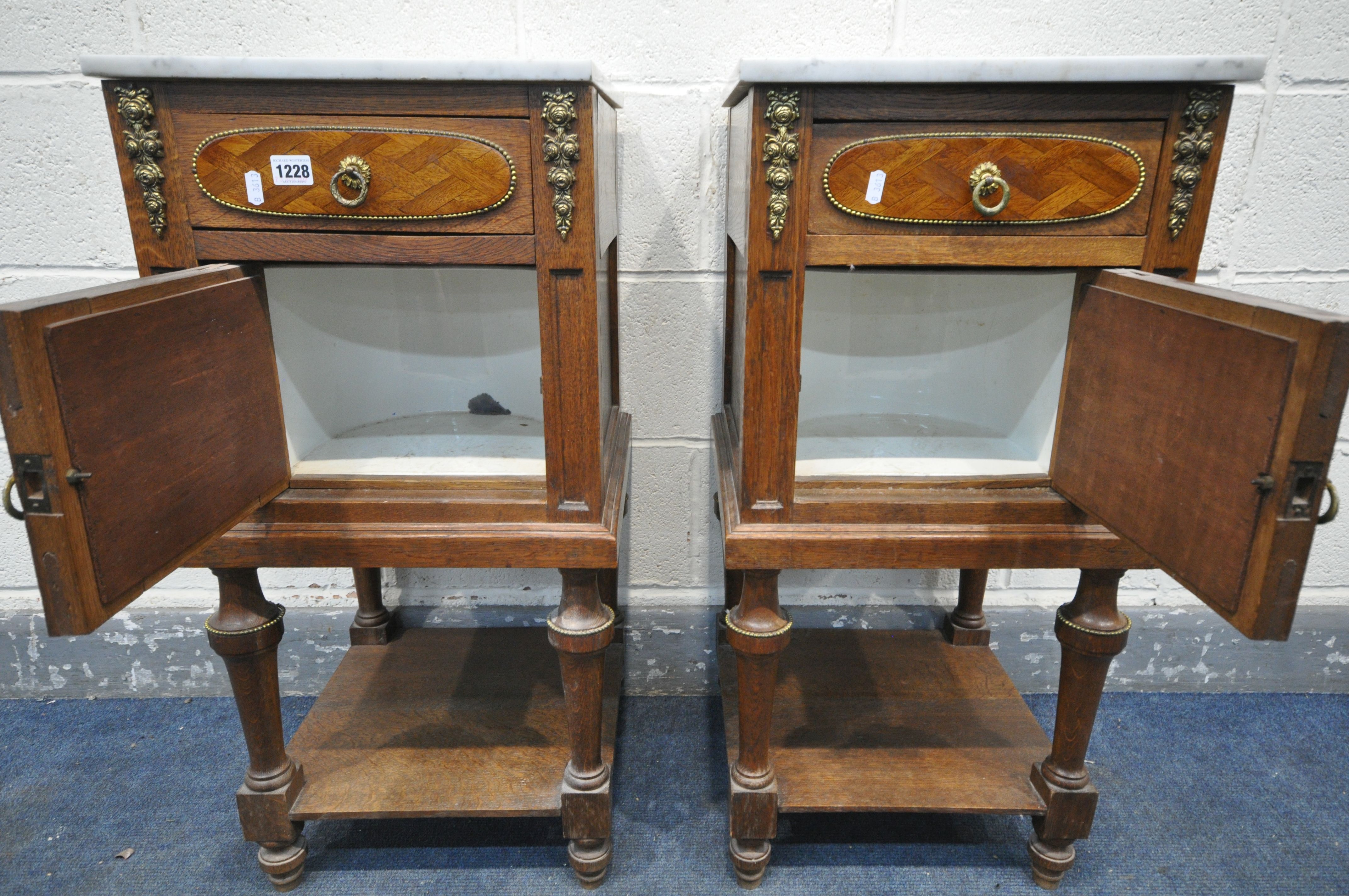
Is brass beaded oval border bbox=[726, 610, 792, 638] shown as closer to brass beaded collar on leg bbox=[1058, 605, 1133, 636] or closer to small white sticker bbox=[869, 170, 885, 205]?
brass beaded collar on leg bbox=[1058, 605, 1133, 636]

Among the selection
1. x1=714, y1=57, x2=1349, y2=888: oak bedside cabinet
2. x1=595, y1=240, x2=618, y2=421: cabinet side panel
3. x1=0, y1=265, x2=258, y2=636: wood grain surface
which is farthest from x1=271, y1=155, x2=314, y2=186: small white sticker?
x1=714, y1=57, x2=1349, y2=888: oak bedside cabinet

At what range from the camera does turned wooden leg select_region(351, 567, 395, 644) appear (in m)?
1.65

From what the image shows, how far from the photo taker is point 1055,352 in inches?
44.2

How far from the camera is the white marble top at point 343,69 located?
89 centimetres

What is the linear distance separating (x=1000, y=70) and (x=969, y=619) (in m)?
1.10

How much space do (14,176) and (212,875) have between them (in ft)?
3.99

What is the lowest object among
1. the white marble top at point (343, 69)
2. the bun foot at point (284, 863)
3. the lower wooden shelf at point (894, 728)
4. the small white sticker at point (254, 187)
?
the bun foot at point (284, 863)

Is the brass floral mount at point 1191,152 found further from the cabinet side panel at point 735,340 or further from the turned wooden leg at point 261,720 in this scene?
the turned wooden leg at point 261,720

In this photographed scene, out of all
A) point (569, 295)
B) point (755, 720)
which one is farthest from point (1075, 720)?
point (569, 295)

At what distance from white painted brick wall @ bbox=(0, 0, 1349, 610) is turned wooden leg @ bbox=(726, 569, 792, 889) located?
1.78 ft

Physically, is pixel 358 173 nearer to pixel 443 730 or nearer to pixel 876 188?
pixel 876 188

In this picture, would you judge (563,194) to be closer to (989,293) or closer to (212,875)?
(989,293)

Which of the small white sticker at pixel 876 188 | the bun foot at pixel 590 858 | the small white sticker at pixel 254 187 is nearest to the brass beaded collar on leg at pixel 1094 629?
the small white sticker at pixel 876 188

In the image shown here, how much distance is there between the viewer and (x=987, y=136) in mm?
936
